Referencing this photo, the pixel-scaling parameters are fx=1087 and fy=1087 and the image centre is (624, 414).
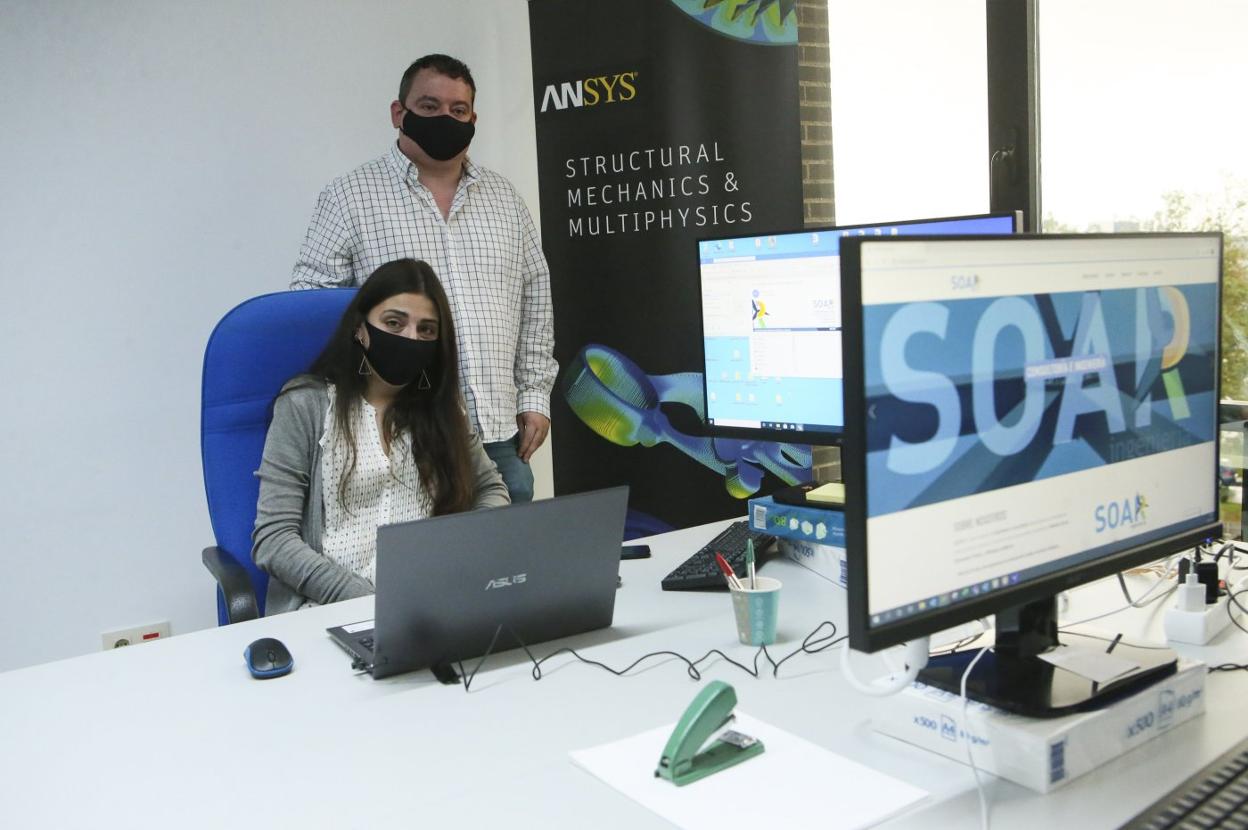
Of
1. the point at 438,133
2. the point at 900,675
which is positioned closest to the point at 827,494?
the point at 900,675

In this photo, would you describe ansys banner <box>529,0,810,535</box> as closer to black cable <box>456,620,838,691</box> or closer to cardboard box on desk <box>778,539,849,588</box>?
cardboard box on desk <box>778,539,849,588</box>

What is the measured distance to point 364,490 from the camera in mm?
2105

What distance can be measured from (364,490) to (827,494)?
90 centimetres

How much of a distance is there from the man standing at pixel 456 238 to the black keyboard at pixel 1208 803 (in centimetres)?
214

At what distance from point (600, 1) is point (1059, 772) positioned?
2784 mm

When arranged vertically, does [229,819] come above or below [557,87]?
below

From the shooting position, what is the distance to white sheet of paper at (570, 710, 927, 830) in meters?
0.97

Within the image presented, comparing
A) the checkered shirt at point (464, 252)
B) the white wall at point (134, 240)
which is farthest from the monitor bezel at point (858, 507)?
the white wall at point (134, 240)

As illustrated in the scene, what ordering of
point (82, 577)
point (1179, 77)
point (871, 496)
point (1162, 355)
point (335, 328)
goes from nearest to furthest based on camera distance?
point (871, 496)
point (1162, 355)
point (335, 328)
point (1179, 77)
point (82, 577)

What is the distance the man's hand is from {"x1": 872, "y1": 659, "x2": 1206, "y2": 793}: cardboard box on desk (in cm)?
198

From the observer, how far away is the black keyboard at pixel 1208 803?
2.91 feet

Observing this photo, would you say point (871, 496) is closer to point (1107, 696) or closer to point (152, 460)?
point (1107, 696)

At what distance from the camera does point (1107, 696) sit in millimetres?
1070

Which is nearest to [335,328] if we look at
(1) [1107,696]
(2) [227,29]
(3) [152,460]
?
(3) [152,460]
